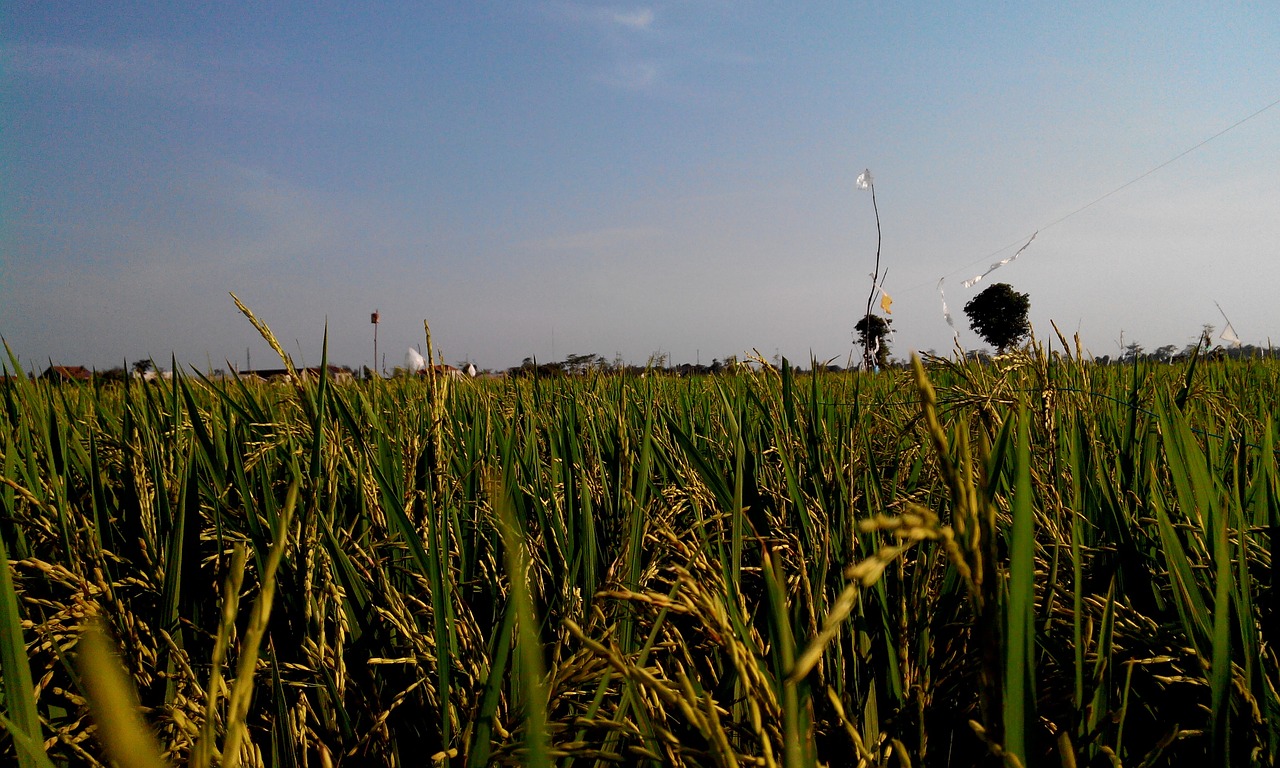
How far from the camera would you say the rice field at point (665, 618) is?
21.0 inches

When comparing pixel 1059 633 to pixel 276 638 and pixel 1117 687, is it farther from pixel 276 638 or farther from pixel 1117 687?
pixel 276 638

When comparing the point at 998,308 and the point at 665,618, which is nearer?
the point at 665,618

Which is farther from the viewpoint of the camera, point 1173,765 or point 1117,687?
point 1117,687

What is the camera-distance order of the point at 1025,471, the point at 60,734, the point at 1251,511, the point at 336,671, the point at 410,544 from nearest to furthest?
the point at 1025,471 < the point at 60,734 < the point at 336,671 < the point at 410,544 < the point at 1251,511

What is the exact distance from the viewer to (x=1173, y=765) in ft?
2.66

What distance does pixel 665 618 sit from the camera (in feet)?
2.92

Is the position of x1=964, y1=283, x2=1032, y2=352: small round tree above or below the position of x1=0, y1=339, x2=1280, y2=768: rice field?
above

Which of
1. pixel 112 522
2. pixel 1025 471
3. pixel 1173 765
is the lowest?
pixel 1173 765

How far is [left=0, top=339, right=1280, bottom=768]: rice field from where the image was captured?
53cm

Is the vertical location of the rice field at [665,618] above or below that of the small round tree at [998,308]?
below

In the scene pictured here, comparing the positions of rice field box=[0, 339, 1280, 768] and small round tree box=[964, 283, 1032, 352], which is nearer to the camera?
rice field box=[0, 339, 1280, 768]

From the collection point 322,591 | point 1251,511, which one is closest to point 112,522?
point 322,591

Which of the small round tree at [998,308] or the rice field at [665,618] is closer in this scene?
the rice field at [665,618]

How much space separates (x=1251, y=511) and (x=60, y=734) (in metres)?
1.88
